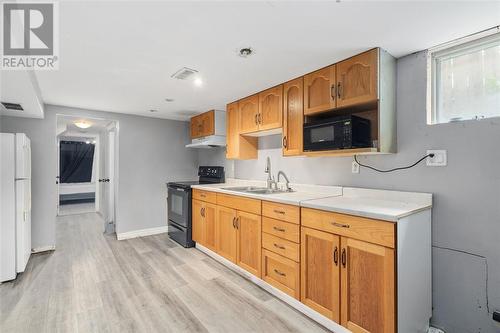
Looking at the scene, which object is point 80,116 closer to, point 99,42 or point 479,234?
point 99,42

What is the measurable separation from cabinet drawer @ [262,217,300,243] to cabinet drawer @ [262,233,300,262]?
0.04 meters

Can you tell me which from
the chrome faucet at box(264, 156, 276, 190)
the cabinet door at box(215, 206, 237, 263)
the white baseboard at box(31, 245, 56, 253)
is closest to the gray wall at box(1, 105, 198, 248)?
the white baseboard at box(31, 245, 56, 253)

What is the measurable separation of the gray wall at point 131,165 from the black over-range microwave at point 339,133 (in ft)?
10.2

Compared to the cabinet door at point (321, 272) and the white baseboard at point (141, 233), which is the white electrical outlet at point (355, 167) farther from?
the white baseboard at point (141, 233)

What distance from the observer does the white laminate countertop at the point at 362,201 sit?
155 centimetres

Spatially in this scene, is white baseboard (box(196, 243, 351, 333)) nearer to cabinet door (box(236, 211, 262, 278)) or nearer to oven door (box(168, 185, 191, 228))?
cabinet door (box(236, 211, 262, 278))

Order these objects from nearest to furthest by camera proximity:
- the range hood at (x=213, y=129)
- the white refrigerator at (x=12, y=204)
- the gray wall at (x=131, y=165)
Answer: the white refrigerator at (x=12, y=204)
the gray wall at (x=131, y=165)
the range hood at (x=213, y=129)

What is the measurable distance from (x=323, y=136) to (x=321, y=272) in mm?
1095

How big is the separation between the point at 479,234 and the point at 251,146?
2.42m

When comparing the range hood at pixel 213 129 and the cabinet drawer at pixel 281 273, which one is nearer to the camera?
the cabinet drawer at pixel 281 273

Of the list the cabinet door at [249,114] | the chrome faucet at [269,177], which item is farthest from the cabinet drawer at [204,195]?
the cabinet door at [249,114]

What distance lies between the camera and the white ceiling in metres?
1.36

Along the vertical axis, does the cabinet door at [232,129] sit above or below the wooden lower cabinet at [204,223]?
above

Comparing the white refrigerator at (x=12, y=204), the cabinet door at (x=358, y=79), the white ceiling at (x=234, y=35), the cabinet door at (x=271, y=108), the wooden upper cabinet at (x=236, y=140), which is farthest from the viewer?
the wooden upper cabinet at (x=236, y=140)
